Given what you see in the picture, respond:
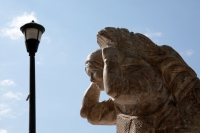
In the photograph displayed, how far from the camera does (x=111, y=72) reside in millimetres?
5211

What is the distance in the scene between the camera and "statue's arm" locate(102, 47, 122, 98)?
514 centimetres

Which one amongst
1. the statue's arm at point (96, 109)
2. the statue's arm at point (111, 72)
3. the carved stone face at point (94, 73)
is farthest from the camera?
the statue's arm at point (96, 109)

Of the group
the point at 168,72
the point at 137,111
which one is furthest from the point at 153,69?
the point at 137,111

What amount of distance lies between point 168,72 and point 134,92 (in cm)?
63

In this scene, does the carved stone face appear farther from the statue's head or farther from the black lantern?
the black lantern

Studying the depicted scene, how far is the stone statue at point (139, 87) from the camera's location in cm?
525

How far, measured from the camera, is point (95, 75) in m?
5.56

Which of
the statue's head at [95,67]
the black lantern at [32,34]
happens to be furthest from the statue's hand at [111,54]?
the black lantern at [32,34]

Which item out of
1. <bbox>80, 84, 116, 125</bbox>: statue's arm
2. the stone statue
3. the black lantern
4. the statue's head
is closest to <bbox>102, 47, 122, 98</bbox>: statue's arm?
the stone statue

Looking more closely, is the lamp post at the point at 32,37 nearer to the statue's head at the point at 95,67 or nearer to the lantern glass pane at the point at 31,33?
the lantern glass pane at the point at 31,33

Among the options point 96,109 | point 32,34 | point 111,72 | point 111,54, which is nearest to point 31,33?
point 32,34

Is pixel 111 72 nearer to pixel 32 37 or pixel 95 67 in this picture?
pixel 95 67

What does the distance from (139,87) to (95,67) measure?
593 millimetres

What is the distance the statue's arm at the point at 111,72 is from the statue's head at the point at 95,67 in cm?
22
